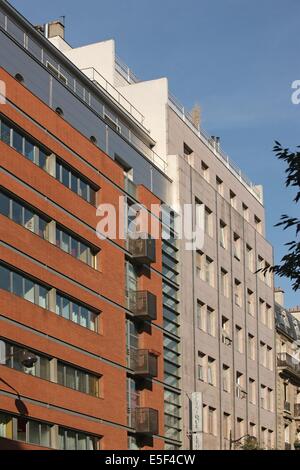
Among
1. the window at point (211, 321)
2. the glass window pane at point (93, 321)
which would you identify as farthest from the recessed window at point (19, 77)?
the window at point (211, 321)

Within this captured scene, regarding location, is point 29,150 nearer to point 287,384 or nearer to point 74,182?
point 74,182

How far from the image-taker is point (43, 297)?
44812 mm

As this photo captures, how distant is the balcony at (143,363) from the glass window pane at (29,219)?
11547 mm

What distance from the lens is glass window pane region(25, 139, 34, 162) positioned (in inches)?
1772

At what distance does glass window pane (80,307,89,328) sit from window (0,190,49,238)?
4844 millimetres

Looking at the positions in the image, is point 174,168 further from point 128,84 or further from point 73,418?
point 73,418

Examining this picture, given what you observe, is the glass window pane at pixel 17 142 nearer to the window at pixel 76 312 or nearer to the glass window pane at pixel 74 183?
the glass window pane at pixel 74 183

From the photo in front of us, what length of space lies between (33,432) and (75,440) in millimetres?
3895

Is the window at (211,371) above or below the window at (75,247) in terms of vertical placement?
below

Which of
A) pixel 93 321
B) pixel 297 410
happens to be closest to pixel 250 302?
pixel 297 410

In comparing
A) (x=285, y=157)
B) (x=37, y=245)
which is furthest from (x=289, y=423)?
(x=285, y=157)

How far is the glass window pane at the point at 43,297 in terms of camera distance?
44531 millimetres

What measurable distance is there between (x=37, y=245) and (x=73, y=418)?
27.2 feet

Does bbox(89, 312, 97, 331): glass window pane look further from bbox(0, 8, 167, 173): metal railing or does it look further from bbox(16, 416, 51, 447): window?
bbox(0, 8, 167, 173): metal railing
